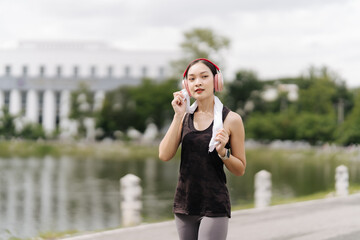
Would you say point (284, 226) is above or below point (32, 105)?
above

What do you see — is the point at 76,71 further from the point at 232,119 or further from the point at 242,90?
the point at 232,119

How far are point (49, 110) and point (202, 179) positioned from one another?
118276 millimetres

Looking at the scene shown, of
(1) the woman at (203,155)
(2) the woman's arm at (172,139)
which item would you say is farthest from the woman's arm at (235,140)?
(2) the woman's arm at (172,139)

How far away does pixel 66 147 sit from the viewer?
224 ft

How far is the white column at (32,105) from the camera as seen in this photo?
119m

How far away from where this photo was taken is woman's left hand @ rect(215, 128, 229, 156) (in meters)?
4.11

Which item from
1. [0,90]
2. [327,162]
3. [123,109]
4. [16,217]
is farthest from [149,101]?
[16,217]

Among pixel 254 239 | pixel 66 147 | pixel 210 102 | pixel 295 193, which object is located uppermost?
pixel 210 102

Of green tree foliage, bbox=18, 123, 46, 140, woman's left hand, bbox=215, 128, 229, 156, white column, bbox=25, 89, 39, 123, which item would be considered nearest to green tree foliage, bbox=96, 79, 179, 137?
green tree foliage, bbox=18, 123, 46, 140

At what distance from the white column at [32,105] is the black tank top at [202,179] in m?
117

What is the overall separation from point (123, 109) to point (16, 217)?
67463mm

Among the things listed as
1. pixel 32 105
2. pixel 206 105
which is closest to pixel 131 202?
pixel 206 105

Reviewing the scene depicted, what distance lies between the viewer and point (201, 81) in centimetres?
440

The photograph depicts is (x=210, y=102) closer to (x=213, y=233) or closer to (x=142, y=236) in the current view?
(x=213, y=233)
